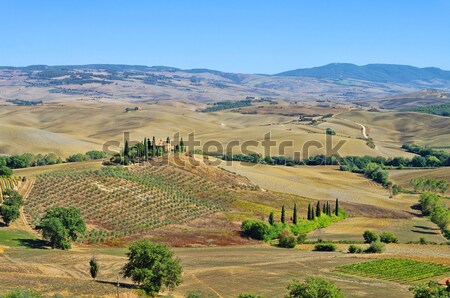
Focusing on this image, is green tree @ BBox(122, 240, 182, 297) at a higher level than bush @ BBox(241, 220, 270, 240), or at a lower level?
higher

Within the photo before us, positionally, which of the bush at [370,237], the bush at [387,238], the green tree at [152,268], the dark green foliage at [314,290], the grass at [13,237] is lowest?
the bush at [387,238]

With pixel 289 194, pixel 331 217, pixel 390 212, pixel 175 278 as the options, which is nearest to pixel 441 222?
pixel 390 212

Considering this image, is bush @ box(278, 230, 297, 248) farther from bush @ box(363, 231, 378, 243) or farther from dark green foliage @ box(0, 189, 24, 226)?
dark green foliage @ box(0, 189, 24, 226)

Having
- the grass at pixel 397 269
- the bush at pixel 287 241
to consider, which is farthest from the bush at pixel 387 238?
the grass at pixel 397 269

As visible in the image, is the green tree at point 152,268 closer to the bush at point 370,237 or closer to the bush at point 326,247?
the bush at point 326,247

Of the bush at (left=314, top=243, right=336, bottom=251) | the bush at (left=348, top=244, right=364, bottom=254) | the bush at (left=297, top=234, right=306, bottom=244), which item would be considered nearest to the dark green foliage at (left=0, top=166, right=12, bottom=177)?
the bush at (left=297, top=234, right=306, bottom=244)

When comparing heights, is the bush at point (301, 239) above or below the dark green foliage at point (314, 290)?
below

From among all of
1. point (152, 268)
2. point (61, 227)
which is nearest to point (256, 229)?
point (61, 227)
